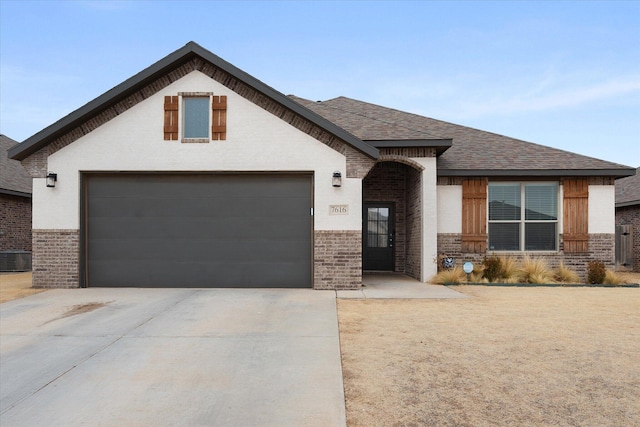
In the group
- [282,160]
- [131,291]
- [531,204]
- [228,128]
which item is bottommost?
[131,291]

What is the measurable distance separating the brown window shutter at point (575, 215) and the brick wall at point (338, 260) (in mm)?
7383

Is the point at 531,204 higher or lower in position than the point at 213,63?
lower

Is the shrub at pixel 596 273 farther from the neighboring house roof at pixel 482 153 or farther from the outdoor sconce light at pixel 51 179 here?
the outdoor sconce light at pixel 51 179

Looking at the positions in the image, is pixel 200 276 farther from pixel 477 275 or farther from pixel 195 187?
pixel 477 275

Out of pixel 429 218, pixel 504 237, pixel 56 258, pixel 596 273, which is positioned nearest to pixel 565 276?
pixel 596 273

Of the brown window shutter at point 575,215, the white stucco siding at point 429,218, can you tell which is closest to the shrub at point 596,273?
the brown window shutter at point 575,215

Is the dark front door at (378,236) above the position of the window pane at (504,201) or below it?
below

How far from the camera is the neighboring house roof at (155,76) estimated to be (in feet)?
34.6

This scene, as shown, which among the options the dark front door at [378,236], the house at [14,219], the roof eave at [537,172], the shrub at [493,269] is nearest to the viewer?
the shrub at [493,269]

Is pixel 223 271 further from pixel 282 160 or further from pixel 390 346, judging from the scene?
pixel 390 346

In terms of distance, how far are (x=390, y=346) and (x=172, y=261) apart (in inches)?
277

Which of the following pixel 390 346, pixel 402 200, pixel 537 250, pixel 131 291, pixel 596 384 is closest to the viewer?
pixel 596 384

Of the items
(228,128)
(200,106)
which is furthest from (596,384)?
(200,106)

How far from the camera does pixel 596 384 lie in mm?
4496
